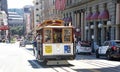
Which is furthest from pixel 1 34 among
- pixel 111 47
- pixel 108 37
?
pixel 111 47

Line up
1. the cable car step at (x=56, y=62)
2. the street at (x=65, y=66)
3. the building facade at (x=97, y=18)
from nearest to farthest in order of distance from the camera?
the street at (x=65, y=66)
the cable car step at (x=56, y=62)
the building facade at (x=97, y=18)

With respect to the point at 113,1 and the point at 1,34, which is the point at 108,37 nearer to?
the point at 113,1

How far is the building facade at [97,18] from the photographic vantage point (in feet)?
166

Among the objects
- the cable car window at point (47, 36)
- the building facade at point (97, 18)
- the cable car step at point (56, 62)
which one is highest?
the building facade at point (97, 18)

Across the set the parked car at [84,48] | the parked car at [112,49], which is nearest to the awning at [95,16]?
the parked car at [84,48]

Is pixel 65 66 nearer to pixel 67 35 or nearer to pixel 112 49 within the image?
pixel 67 35

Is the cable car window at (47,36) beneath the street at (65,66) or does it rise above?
above

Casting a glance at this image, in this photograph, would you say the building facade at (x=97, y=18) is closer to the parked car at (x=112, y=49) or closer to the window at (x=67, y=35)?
the parked car at (x=112, y=49)

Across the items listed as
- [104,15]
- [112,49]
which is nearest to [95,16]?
[104,15]

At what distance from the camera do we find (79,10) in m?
71.0

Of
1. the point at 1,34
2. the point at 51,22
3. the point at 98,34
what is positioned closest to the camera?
the point at 51,22

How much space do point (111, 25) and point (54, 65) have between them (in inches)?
1019

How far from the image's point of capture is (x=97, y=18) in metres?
56.3

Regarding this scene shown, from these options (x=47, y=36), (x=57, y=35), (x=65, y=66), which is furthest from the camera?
(x=57, y=35)
